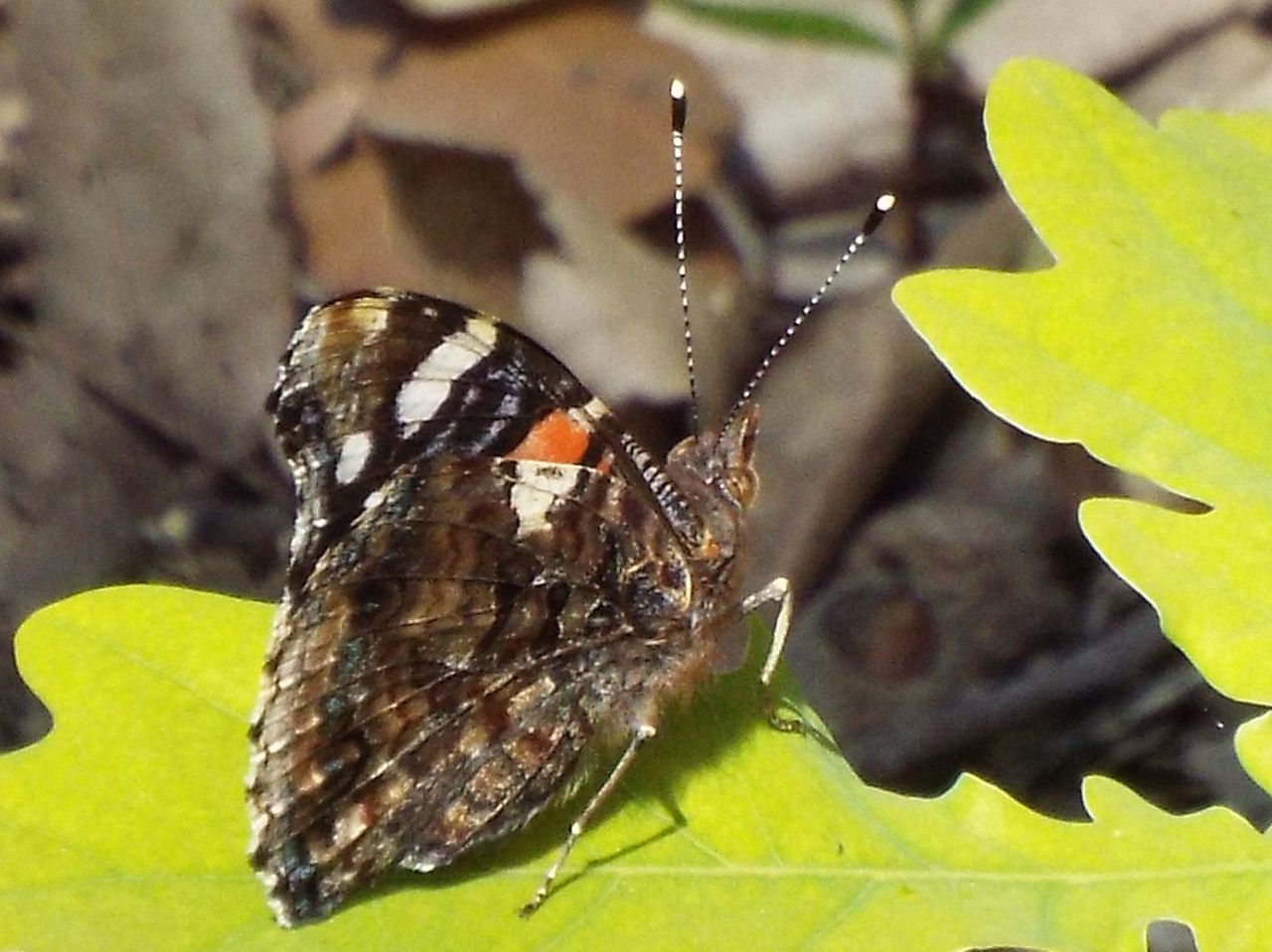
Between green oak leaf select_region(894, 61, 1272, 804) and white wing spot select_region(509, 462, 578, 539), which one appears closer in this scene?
green oak leaf select_region(894, 61, 1272, 804)

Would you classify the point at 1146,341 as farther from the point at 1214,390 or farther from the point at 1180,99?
the point at 1180,99

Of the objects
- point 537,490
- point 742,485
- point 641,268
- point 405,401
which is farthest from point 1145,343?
point 641,268

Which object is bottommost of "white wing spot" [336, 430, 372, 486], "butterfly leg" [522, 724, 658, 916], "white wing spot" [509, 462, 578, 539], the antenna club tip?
"butterfly leg" [522, 724, 658, 916]

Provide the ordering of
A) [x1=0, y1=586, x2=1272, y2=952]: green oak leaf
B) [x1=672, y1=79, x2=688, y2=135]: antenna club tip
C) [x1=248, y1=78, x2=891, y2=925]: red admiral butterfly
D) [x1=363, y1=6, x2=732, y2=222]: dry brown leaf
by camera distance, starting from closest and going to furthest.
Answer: [x1=0, y1=586, x2=1272, y2=952]: green oak leaf, [x1=248, y1=78, x2=891, y2=925]: red admiral butterfly, [x1=672, y1=79, x2=688, y2=135]: antenna club tip, [x1=363, y1=6, x2=732, y2=222]: dry brown leaf

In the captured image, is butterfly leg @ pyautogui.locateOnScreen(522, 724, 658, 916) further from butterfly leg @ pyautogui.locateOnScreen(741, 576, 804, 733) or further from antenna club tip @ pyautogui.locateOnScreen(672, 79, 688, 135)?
antenna club tip @ pyautogui.locateOnScreen(672, 79, 688, 135)

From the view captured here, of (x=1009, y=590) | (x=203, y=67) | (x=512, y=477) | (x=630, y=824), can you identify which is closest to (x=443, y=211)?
(x=203, y=67)

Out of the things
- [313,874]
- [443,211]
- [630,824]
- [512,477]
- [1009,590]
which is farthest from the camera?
[443,211]

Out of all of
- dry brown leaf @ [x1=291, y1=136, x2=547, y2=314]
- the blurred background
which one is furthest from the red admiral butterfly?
dry brown leaf @ [x1=291, y1=136, x2=547, y2=314]
